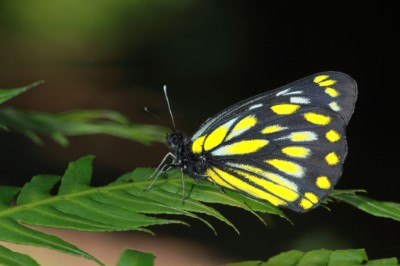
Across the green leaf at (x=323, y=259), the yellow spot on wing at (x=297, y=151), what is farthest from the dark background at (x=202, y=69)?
the green leaf at (x=323, y=259)

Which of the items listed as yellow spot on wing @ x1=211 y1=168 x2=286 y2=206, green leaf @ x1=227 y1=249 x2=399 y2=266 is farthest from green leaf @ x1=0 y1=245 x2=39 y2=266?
yellow spot on wing @ x1=211 y1=168 x2=286 y2=206

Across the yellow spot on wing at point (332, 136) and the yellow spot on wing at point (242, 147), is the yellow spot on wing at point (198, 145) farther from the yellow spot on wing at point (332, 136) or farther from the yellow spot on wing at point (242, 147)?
the yellow spot on wing at point (332, 136)

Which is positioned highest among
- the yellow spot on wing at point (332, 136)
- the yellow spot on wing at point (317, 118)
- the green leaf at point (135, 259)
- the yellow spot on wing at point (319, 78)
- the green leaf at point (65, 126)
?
the green leaf at point (65, 126)

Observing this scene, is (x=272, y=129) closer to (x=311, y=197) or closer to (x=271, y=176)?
(x=271, y=176)

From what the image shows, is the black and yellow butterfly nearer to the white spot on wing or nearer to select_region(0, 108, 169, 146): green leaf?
the white spot on wing

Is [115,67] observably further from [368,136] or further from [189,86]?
[368,136]

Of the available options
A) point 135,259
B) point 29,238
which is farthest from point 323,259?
point 29,238

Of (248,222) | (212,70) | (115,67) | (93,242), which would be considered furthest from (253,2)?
(93,242)
